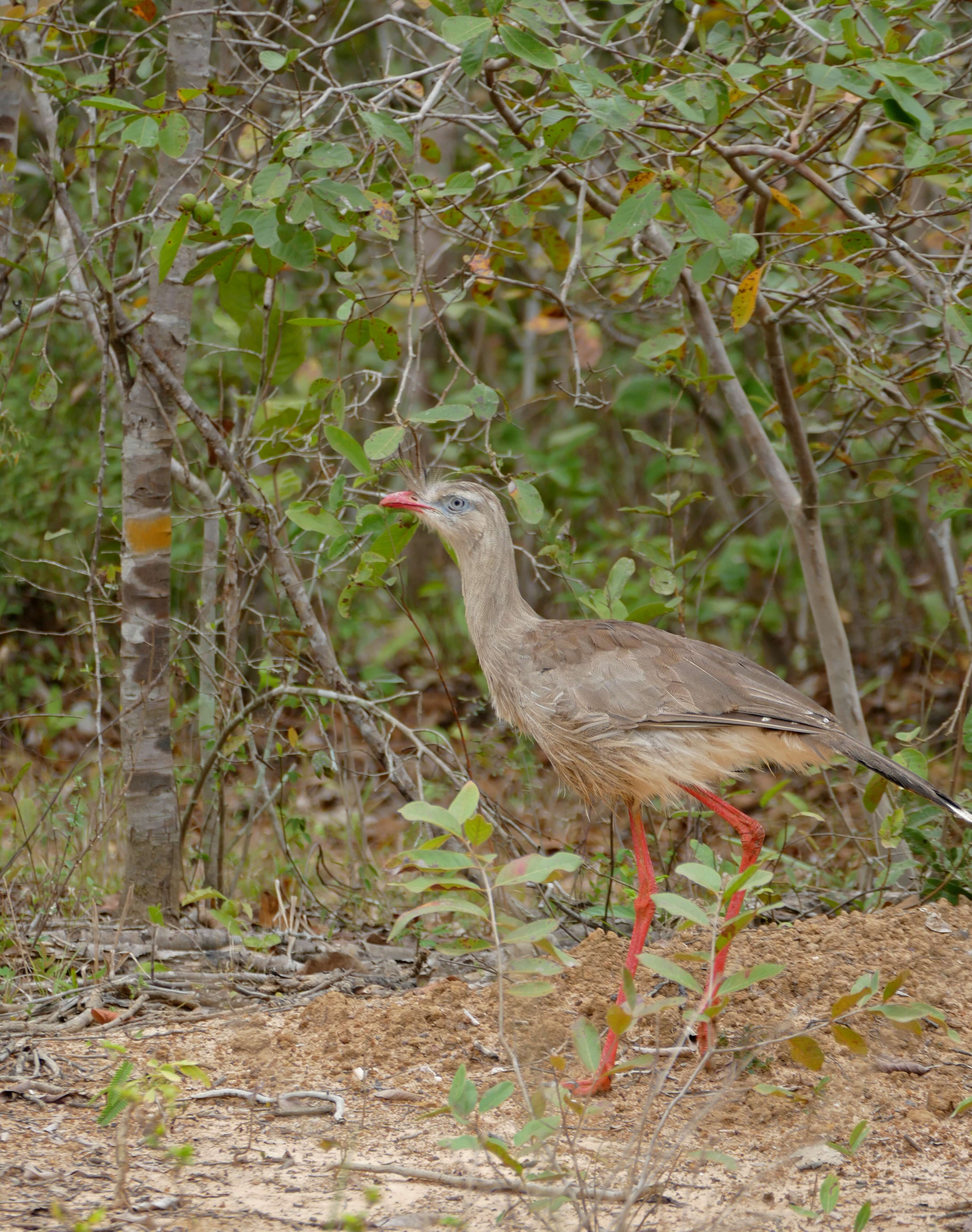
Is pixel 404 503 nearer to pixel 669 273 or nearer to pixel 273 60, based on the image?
pixel 669 273

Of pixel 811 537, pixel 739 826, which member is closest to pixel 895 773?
pixel 739 826

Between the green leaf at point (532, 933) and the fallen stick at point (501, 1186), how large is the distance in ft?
1.21

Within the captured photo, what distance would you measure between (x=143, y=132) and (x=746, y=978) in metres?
2.25

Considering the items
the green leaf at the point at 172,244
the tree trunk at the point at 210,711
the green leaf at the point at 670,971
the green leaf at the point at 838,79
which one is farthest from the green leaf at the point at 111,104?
the green leaf at the point at 670,971

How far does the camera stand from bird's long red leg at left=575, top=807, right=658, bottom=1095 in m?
2.79

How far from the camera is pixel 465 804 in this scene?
2002mm

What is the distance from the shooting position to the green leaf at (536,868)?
1890mm

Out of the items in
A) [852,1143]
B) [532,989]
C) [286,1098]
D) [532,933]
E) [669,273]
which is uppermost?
[669,273]

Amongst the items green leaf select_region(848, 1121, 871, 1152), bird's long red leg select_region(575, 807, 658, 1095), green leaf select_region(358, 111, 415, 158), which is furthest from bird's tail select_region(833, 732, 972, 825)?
green leaf select_region(358, 111, 415, 158)

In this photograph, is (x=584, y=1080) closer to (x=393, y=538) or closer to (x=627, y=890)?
(x=627, y=890)

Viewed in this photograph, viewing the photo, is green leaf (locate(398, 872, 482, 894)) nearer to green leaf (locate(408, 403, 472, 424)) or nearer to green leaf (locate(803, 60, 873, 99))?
green leaf (locate(408, 403, 472, 424))

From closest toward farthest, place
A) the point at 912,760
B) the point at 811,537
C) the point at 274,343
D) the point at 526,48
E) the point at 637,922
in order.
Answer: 1. the point at 526,48
2. the point at 637,922
3. the point at 912,760
4. the point at 811,537
5. the point at 274,343

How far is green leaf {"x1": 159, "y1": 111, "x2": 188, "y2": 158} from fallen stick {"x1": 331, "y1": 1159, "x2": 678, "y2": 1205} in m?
2.25

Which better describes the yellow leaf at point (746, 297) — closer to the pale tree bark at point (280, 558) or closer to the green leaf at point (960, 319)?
the green leaf at point (960, 319)
